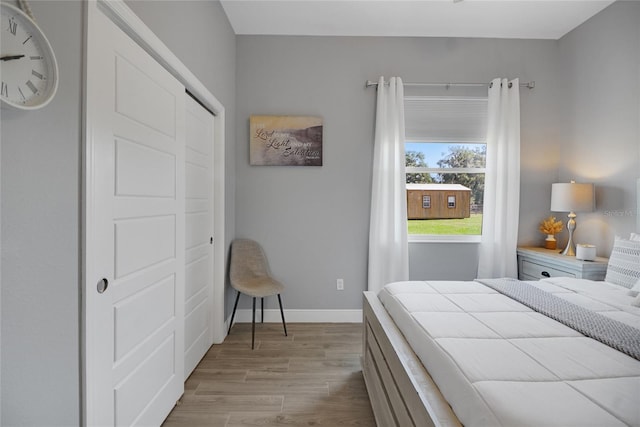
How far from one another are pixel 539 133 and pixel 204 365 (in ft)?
12.6

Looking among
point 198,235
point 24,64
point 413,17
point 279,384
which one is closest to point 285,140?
point 198,235

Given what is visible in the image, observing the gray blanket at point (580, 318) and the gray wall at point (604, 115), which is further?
the gray wall at point (604, 115)

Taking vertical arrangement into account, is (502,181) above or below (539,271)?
above

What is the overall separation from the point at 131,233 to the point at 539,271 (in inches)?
129

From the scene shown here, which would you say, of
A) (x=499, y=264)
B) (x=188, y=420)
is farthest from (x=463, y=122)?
(x=188, y=420)

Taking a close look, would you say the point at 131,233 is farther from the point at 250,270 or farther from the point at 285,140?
the point at 285,140

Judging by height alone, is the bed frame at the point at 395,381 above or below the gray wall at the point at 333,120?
below

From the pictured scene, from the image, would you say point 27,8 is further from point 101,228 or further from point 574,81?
point 574,81

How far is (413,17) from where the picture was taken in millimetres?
2709

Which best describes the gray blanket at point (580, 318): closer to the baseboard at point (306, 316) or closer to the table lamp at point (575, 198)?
the table lamp at point (575, 198)

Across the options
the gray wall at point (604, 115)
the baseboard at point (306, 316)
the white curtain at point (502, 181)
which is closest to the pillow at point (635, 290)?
the gray wall at point (604, 115)

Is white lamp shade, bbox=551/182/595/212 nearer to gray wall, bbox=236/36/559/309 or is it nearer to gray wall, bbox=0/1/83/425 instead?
gray wall, bbox=236/36/559/309

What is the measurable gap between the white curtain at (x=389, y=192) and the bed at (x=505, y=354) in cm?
99

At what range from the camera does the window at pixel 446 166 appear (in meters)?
3.10
